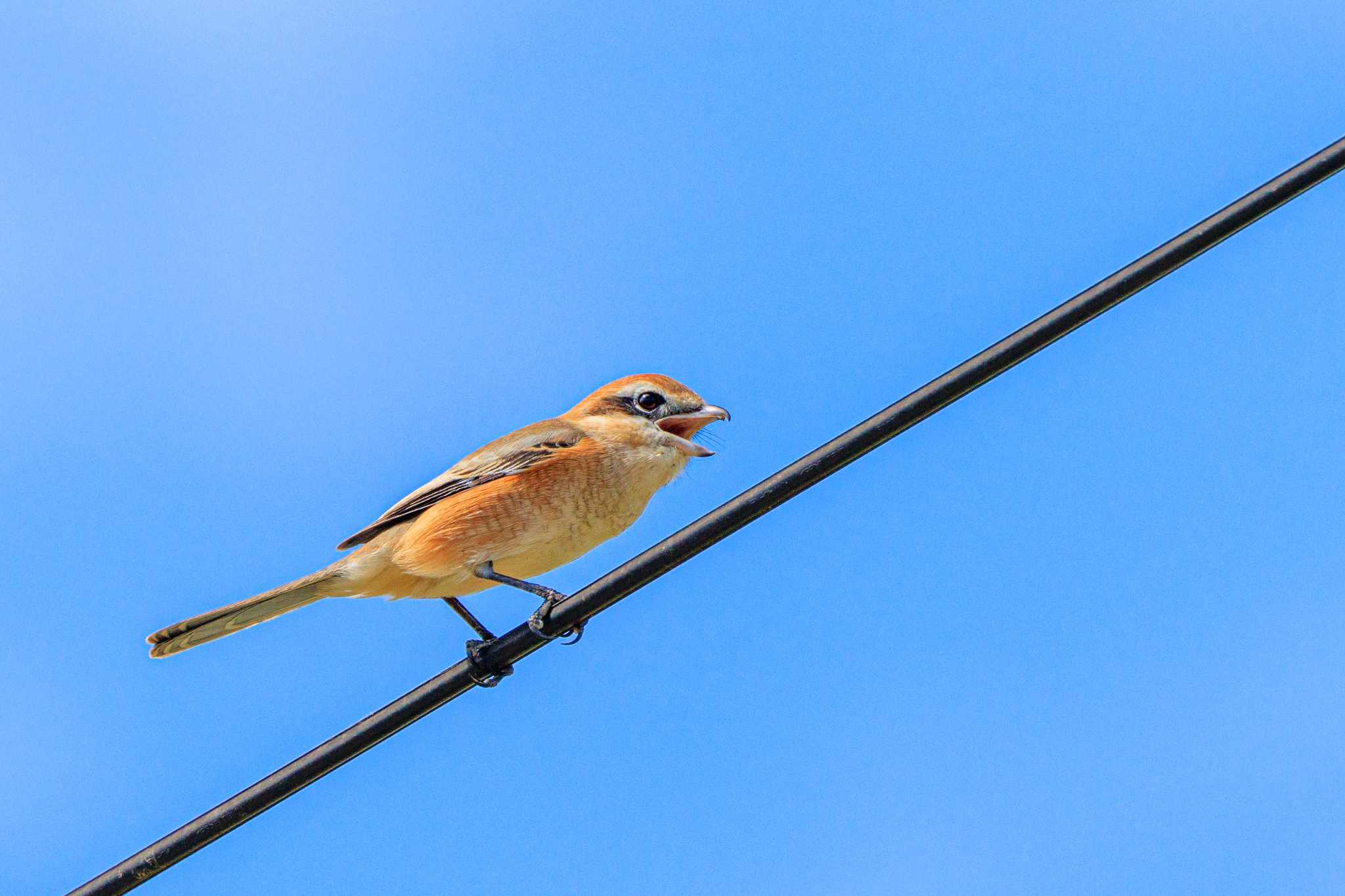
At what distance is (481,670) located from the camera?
5.87 meters

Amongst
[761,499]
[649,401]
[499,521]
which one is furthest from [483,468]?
[761,499]

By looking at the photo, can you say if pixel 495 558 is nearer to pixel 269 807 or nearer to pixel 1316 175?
pixel 269 807

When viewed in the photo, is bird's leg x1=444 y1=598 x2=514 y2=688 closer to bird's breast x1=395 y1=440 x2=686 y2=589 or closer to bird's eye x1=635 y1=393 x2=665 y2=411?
bird's breast x1=395 y1=440 x2=686 y2=589

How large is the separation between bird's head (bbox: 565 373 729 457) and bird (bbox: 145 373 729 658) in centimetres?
2

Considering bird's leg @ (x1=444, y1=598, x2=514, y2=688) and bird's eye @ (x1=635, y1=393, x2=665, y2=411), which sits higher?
bird's eye @ (x1=635, y1=393, x2=665, y2=411)

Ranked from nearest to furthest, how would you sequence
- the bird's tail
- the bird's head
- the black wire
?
1. the black wire
2. the bird's tail
3. the bird's head

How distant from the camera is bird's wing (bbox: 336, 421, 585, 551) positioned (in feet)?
22.4

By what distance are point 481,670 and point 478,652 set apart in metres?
0.12

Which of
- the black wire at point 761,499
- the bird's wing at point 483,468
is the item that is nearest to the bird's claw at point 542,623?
the black wire at point 761,499

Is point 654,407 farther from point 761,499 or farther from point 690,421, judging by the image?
point 761,499

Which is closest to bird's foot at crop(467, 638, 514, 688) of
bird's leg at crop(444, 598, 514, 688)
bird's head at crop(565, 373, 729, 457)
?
bird's leg at crop(444, 598, 514, 688)

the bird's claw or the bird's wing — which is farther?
the bird's wing

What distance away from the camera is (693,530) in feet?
14.1

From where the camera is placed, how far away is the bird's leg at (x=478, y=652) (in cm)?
561
